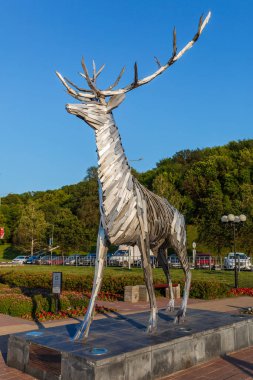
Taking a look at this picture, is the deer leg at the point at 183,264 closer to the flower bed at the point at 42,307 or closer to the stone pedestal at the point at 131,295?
the flower bed at the point at 42,307

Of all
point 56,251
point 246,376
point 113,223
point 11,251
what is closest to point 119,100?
point 113,223

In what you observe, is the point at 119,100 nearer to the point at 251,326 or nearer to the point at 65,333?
the point at 65,333

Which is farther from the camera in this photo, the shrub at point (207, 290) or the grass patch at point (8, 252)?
the grass patch at point (8, 252)

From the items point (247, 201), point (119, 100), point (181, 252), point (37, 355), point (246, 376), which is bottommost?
point (246, 376)

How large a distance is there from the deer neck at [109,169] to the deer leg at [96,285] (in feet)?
1.28

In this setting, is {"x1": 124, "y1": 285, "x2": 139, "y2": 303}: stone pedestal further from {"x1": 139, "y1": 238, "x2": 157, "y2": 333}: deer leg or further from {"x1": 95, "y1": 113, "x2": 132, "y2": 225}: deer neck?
{"x1": 95, "y1": 113, "x2": 132, "y2": 225}: deer neck

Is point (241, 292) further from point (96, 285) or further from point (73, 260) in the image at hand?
point (73, 260)

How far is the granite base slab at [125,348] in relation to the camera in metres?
4.94

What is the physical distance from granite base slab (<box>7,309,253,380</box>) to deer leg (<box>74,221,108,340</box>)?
0.15m

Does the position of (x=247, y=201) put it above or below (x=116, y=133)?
above

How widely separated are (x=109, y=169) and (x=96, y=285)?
1.77m

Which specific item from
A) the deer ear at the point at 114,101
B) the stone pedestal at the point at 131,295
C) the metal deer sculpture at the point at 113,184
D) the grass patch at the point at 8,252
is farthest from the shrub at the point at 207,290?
the grass patch at the point at 8,252

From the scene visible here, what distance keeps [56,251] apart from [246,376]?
44.5 meters

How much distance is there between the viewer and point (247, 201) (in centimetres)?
3506
